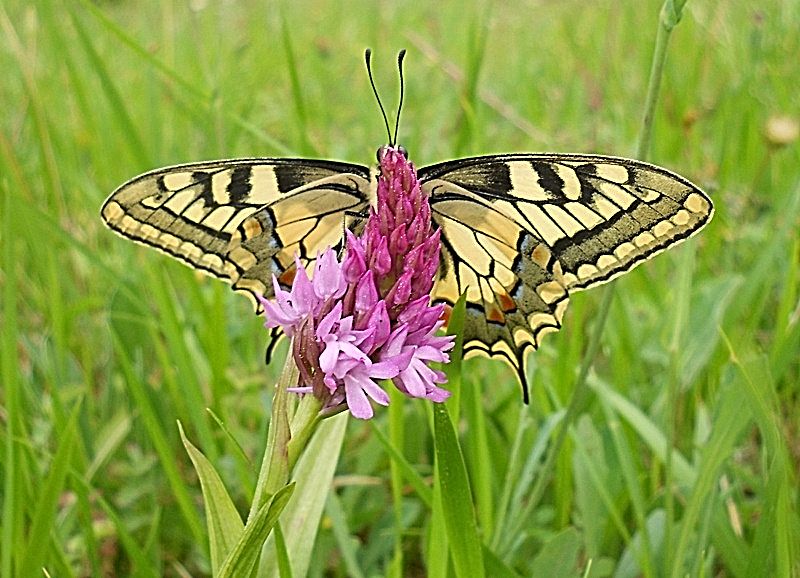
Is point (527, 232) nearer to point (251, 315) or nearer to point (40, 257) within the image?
point (251, 315)

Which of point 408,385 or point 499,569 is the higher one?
point 408,385

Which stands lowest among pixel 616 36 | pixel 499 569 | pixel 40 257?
pixel 499 569

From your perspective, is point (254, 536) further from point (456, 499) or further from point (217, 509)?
point (456, 499)

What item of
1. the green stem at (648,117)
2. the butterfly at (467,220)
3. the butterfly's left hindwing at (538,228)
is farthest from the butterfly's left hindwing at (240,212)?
the green stem at (648,117)

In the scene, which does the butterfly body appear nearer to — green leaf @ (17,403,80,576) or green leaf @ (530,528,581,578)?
green leaf @ (530,528,581,578)

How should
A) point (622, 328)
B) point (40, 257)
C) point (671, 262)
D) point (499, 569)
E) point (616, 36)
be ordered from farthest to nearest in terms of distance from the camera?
point (616, 36), point (671, 262), point (40, 257), point (622, 328), point (499, 569)

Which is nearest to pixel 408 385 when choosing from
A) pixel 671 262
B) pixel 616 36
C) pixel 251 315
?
pixel 251 315

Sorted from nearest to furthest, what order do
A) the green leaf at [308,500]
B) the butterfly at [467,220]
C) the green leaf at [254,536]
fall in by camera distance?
the green leaf at [254,536]
the green leaf at [308,500]
the butterfly at [467,220]

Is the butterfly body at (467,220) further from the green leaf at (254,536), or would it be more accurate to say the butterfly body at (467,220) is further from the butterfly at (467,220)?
the green leaf at (254,536)
